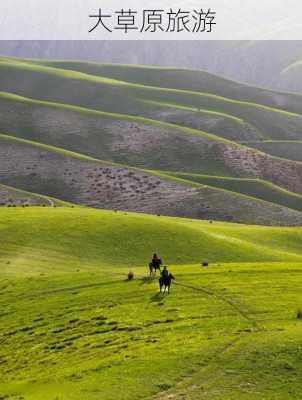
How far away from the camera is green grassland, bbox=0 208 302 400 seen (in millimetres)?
32656

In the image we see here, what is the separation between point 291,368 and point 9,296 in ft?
98.7

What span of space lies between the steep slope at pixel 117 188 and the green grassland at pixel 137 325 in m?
60.2

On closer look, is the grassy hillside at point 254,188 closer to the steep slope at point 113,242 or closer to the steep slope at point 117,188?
the steep slope at point 117,188

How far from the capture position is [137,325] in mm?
42938

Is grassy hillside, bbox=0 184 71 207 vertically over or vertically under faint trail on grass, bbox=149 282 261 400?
over

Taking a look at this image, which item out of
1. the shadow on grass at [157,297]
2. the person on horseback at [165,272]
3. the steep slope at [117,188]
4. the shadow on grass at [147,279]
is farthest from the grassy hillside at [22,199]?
the person on horseback at [165,272]

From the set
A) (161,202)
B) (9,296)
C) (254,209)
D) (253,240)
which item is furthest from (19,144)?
(9,296)

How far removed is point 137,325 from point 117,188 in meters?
111

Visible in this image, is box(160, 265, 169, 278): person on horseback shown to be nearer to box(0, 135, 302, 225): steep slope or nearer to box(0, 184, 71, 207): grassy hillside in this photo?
box(0, 184, 71, 207): grassy hillside

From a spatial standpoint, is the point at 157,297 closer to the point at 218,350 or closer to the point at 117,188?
the point at 218,350

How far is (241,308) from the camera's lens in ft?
148

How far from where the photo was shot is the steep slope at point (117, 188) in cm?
14088

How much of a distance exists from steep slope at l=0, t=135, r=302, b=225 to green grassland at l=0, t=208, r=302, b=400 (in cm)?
6018

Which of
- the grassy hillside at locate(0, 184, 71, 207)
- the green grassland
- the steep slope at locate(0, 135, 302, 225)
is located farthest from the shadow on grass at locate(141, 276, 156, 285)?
the steep slope at locate(0, 135, 302, 225)
